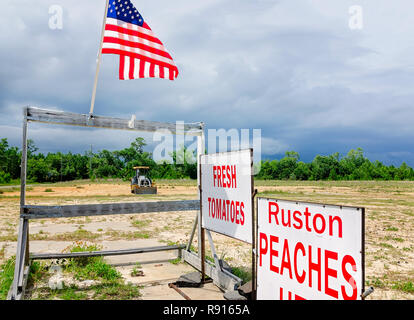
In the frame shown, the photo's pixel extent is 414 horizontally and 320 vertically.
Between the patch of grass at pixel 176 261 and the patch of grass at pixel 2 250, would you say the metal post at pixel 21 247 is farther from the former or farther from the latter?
the patch of grass at pixel 2 250

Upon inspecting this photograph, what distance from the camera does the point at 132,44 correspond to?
5.70 m

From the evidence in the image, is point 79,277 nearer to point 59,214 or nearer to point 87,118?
point 59,214

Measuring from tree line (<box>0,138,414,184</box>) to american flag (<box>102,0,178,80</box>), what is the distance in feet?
43.7

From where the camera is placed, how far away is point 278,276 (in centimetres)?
312

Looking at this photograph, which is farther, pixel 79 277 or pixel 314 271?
pixel 79 277

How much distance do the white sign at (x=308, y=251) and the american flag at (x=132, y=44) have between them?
12.0 feet

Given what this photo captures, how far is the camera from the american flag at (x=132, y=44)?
219 inches

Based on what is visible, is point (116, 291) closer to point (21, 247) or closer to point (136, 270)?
point (136, 270)

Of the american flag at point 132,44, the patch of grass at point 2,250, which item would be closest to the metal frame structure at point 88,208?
the american flag at point 132,44

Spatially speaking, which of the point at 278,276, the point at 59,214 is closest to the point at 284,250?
the point at 278,276

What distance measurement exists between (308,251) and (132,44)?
467 centimetres

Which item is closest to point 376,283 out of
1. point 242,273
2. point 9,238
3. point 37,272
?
point 242,273
